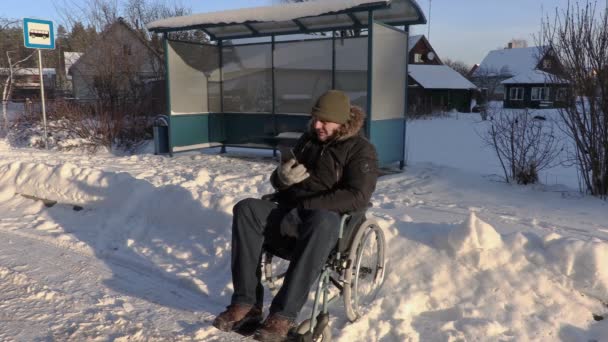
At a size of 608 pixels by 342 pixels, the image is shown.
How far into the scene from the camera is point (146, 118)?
496 inches

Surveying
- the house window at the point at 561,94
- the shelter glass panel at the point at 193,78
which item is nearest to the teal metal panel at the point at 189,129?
the shelter glass panel at the point at 193,78

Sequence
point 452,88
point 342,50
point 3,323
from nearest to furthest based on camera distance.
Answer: point 3,323 < point 342,50 < point 452,88

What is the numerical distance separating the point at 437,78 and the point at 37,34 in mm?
32025

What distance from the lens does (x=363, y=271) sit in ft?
12.6

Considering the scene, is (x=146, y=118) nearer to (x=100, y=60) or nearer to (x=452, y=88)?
(x=100, y=60)

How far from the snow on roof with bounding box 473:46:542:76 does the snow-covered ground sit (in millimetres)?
47476

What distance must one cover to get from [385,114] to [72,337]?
6.28 m

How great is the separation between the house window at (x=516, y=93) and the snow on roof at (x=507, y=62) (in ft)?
17.5

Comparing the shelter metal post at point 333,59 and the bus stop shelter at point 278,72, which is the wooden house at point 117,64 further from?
the shelter metal post at point 333,59

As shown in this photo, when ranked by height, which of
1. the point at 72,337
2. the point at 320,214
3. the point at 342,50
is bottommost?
the point at 72,337

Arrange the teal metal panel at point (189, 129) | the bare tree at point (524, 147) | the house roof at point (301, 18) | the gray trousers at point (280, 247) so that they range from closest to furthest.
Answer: the gray trousers at point (280, 247)
the bare tree at point (524, 147)
the house roof at point (301, 18)
the teal metal panel at point (189, 129)

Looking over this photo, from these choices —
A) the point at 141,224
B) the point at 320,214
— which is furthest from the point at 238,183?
the point at 320,214

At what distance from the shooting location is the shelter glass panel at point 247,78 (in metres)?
10.7

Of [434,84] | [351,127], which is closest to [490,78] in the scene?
[434,84]
